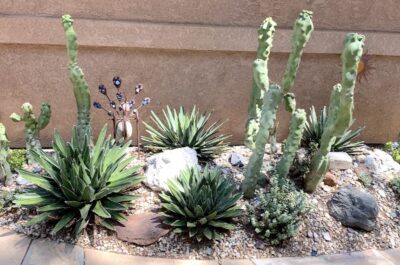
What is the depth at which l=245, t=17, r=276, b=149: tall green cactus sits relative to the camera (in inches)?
128

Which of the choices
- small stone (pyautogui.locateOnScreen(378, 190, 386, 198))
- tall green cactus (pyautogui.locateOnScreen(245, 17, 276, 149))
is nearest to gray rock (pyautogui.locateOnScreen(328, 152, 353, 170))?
small stone (pyautogui.locateOnScreen(378, 190, 386, 198))

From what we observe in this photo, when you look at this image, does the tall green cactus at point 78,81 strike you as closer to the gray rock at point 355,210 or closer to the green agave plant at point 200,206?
the green agave plant at point 200,206

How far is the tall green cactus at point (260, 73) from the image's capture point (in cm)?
326

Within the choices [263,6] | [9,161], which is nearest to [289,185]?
[263,6]

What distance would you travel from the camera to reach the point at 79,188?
9.40ft

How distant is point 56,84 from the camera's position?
4098 mm

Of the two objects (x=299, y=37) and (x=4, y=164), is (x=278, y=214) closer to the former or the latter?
(x=299, y=37)

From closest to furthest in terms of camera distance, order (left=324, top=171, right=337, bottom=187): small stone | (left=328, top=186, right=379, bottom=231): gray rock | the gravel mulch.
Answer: the gravel mulch → (left=328, top=186, right=379, bottom=231): gray rock → (left=324, top=171, right=337, bottom=187): small stone

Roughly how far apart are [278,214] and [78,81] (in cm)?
201

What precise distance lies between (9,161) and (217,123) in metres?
2.27

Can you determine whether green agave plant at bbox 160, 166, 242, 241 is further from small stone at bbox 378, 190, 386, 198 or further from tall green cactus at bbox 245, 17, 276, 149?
small stone at bbox 378, 190, 386, 198

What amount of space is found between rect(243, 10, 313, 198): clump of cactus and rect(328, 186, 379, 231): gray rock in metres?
0.53

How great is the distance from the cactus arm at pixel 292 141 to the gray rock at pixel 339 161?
70cm

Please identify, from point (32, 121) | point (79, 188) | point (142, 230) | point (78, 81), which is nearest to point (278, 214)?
point (142, 230)
